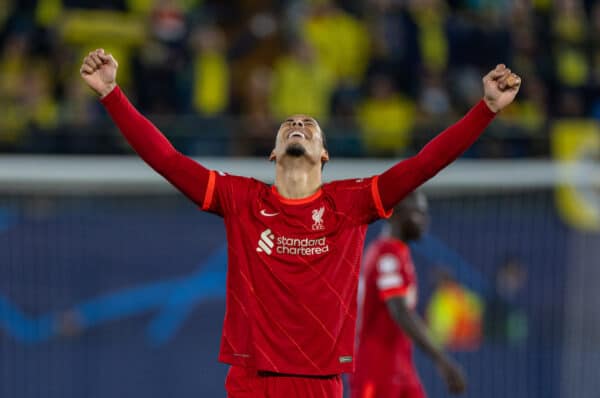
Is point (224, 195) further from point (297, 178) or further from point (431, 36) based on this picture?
point (431, 36)

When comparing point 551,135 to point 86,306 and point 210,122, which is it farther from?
point 86,306

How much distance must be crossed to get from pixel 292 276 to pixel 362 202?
0.43 meters

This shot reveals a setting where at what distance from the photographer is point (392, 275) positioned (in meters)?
6.77

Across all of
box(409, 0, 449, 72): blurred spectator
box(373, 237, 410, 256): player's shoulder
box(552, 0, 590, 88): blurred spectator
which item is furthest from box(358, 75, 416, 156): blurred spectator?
box(373, 237, 410, 256): player's shoulder

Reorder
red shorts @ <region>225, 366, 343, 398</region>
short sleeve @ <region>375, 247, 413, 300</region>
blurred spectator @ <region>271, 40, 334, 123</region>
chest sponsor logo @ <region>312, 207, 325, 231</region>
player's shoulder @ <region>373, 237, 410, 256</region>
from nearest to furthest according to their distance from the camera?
red shorts @ <region>225, 366, 343, 398</region> < chest sponsor logo @ <region>312, 207, 325, 231</region> < short sleeve @ <region>375, 247, 413, 300</region> < player's shoulder @ <region>373, 237, 410, 256</region> < blurred spectator @ <region>271, 40, 334, 123</region>

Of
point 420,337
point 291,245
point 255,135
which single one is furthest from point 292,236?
point 255,135

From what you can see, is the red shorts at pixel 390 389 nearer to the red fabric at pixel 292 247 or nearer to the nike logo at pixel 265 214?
the red fabric at pixel 292 247

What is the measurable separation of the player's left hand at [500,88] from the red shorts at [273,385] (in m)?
1.30

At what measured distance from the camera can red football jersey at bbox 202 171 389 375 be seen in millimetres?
4656

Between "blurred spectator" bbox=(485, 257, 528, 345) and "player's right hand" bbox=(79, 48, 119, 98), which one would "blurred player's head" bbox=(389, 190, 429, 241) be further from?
"blurred spectator" bbox=(485, 257, 528, 345)

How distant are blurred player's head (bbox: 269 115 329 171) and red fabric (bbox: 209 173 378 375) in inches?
Answer: 6.9

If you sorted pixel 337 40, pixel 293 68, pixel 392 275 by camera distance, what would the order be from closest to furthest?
pixel 392 275 → pixel 293 68 → pixel 337 40

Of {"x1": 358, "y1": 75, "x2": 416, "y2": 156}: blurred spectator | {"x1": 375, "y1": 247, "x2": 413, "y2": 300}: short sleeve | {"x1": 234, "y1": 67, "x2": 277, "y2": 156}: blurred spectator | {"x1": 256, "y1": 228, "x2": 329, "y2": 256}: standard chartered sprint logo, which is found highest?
{"x1": 358, "y1": 75, "x2": 416, "y2": 156}: blurred spectator

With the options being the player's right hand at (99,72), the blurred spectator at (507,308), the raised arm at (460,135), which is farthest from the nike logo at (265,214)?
the blurred spectator at (507,308)
